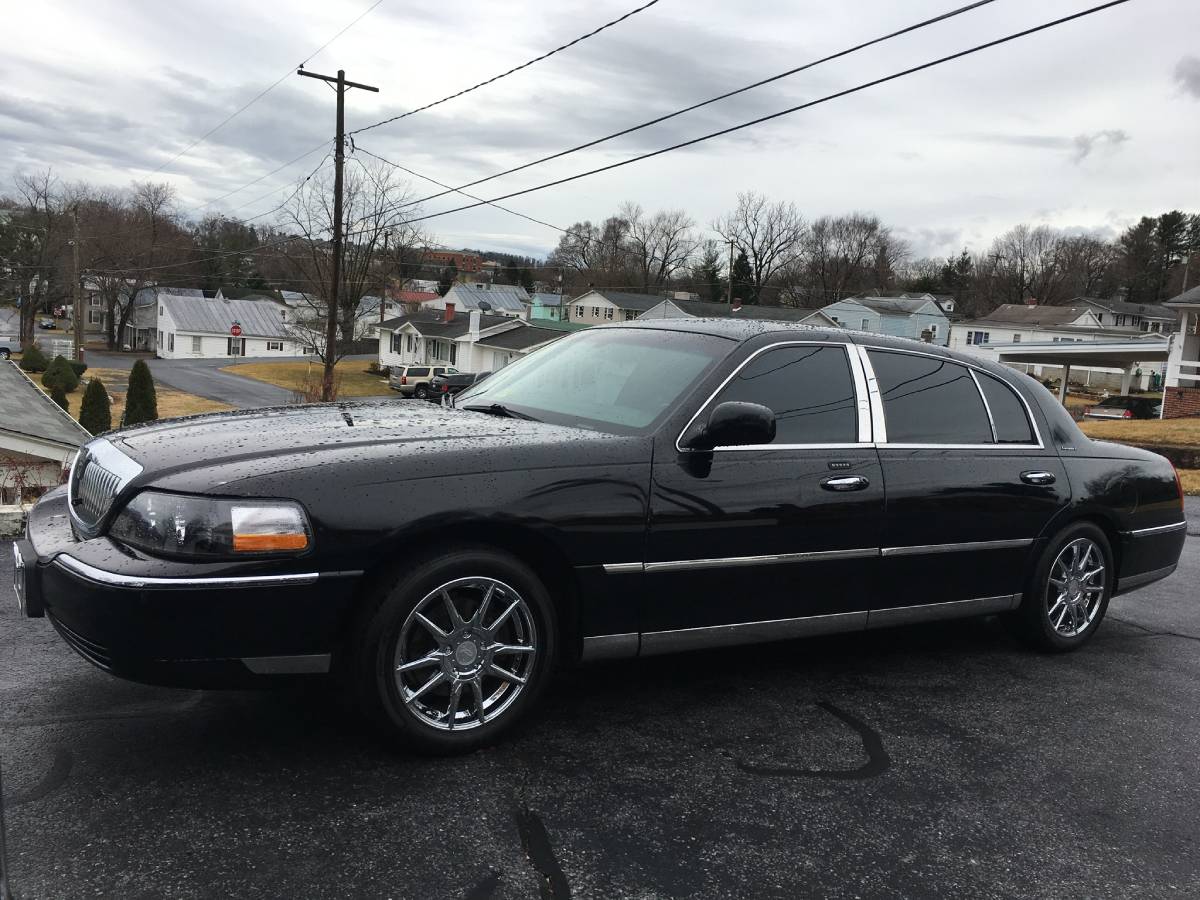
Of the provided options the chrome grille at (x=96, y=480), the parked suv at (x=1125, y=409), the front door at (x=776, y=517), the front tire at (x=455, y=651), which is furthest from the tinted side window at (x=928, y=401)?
the parked suv at (x=1125, y=409)

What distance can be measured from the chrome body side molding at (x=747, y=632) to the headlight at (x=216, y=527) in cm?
142

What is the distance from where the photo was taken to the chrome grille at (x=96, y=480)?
3154 mm

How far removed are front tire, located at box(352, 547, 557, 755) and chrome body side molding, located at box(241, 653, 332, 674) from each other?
0.10 metres

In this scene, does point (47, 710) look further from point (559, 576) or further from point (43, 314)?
point (43, 314)

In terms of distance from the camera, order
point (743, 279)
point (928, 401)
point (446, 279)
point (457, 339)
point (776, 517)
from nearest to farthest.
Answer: point (776, 517) < point (928, 401) < point (457, 339) < point (743, 279) < point (446, 279)

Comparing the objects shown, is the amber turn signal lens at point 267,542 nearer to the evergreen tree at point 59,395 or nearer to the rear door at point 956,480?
the rear door at point 956,480

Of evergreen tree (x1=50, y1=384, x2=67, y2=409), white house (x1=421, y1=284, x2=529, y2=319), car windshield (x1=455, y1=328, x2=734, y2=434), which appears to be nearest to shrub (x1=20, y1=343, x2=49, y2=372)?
evergreen tree (x1=50, y1=384, x2=67, y2=409)

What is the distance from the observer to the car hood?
3201 mm

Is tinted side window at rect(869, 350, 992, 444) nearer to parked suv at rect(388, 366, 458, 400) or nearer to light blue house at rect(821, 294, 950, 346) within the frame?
parked suv at rect(388, 366, 458, 400)

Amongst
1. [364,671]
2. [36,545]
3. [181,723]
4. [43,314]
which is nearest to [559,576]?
[364,671]

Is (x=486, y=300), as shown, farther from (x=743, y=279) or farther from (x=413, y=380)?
(x=413, y=380)

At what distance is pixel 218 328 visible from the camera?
286 feet

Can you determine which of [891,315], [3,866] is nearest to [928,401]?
[3,866]

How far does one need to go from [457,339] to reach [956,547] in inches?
2526
